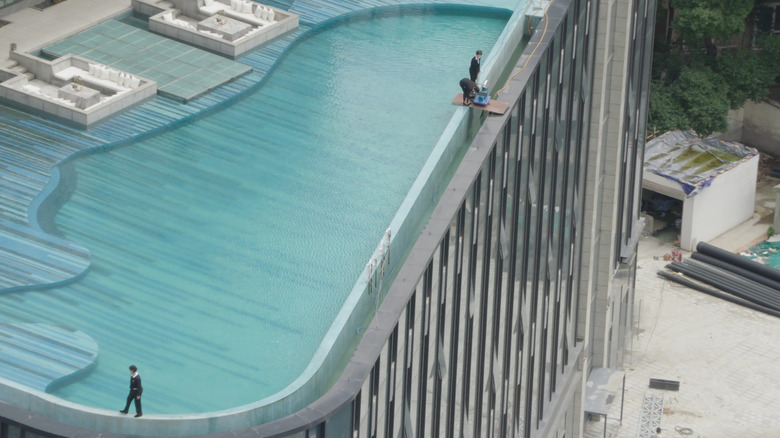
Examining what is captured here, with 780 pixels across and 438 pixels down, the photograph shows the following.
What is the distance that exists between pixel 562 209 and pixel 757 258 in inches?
1343

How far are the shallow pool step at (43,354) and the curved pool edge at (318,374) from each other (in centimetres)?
234

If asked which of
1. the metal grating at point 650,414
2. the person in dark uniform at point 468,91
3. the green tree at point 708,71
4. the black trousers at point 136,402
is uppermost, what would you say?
the person in dark uniform at point 468,91

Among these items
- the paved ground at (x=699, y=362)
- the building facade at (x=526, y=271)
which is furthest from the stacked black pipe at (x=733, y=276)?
the building facade at (x=526, y=271)

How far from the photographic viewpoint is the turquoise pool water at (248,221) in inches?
1886

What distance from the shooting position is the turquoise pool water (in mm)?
47906

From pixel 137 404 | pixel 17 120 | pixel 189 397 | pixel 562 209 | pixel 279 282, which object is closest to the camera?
pixel 137 404

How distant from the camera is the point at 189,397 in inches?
1800

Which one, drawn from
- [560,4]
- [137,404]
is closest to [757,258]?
[560,4]

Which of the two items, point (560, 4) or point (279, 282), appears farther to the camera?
point (560, 4)

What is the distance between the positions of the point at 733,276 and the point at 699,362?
10.1 m

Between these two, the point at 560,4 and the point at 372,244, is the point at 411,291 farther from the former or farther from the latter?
the point at 560,4

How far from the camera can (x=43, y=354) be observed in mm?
46531

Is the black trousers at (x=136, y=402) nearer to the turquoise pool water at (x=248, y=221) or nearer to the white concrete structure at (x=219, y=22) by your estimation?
the turquoise pool water at (x=248, y=221)

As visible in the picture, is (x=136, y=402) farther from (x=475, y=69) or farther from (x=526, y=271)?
(x=526, y=271)
